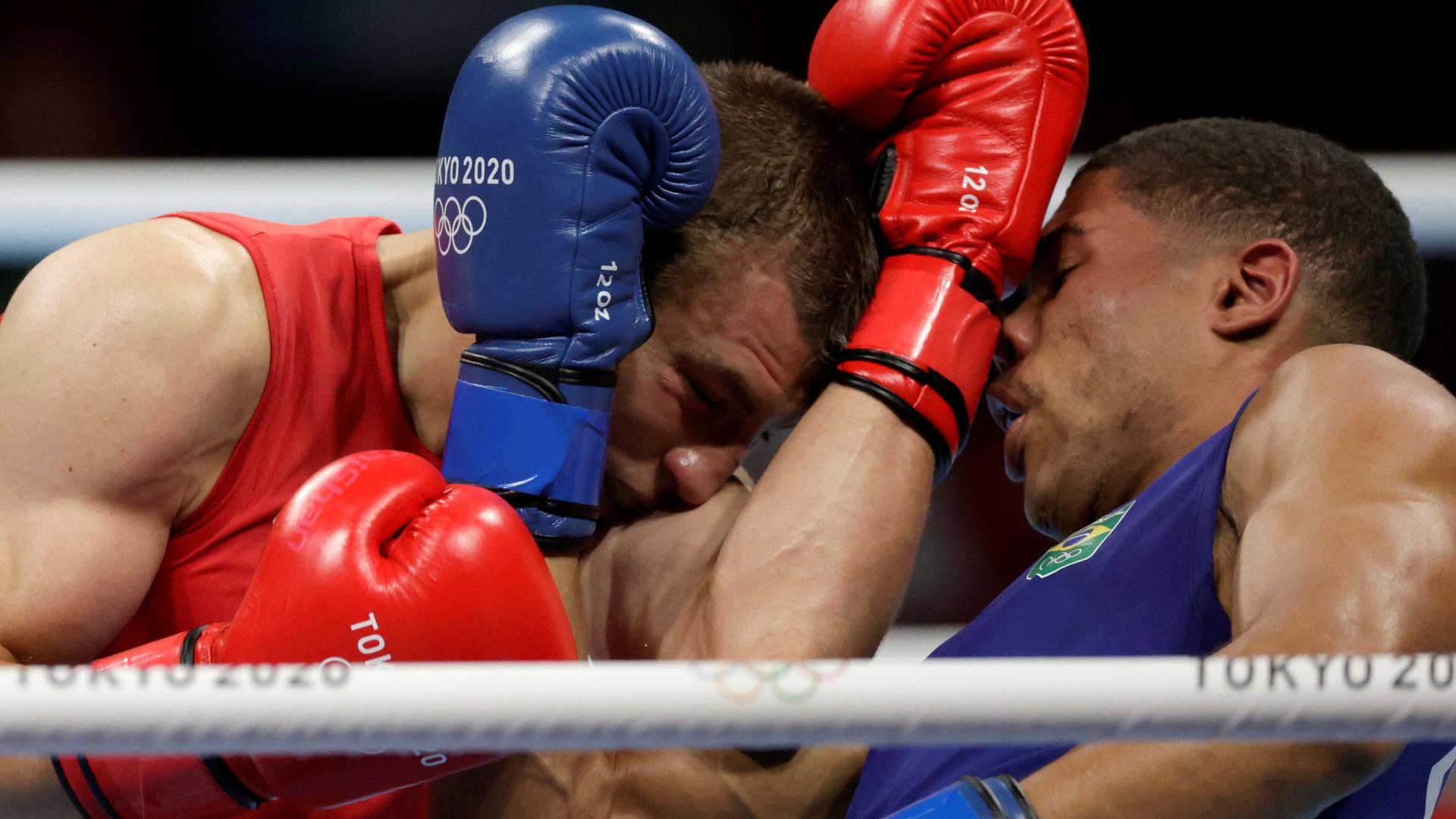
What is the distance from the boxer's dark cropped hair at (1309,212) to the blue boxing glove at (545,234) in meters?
0.75

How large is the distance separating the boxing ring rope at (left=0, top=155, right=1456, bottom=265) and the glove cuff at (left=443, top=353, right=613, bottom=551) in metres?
1.99

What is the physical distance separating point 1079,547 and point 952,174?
57cm

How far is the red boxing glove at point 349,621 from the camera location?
1.29m

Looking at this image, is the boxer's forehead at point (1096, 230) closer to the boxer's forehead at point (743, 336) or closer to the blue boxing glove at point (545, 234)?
the boxer's forehead at point (743, 336)

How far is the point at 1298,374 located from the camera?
142 cm

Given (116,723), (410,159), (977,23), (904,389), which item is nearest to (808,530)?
(904,389)

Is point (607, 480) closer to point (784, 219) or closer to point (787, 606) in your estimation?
point (787, 606)

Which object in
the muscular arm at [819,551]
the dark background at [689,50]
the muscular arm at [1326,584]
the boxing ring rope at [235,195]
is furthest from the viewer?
the dark background at [689,50]

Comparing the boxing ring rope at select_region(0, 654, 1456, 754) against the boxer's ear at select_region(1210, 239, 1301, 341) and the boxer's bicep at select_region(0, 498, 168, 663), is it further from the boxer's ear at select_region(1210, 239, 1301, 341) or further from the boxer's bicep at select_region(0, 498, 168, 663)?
the boxer's ear at select_region(1210, 239, 1301, 341)

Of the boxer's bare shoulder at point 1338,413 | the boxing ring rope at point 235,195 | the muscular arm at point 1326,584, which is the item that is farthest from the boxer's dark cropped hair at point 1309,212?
the boxing ring rope at point 235,195

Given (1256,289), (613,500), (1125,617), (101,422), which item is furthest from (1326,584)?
(101,422)

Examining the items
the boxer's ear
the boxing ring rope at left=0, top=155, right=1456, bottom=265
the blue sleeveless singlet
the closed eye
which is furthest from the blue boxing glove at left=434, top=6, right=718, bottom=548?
the boxing ring rope at left=0, top=155, right=1456, bottom=265

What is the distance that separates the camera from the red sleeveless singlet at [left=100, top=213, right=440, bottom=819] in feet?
5.32

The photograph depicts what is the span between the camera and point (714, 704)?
0.84 metres
